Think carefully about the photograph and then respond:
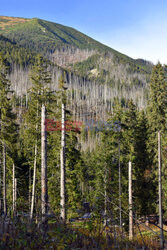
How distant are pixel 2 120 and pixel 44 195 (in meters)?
10.4

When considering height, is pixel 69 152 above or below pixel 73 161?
above

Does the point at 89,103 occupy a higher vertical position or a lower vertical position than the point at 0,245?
higher

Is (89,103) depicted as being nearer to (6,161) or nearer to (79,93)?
(79,93)

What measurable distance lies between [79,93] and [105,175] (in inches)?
4551

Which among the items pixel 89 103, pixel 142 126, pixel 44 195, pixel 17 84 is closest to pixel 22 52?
pixel 17 84

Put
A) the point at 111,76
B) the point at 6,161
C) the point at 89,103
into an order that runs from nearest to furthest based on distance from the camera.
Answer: the point at 6,161 → the point at 89,103 → the point at 111,76

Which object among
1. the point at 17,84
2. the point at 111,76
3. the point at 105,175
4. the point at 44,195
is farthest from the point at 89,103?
the point at 44,195

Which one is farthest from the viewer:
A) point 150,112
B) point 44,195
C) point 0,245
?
point 150,112

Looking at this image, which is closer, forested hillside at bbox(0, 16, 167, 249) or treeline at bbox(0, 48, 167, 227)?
forested hillside at bbox(0, 16, 167, 249)

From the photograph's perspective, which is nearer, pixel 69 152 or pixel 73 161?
pixel 69 152

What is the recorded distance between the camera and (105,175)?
59.1 ft

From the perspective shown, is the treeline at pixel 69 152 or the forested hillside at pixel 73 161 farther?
the treeline at pixel 69 152

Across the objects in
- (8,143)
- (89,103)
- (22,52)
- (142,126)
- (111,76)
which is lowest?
(8,143)

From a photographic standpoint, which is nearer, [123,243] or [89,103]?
[123,243]
